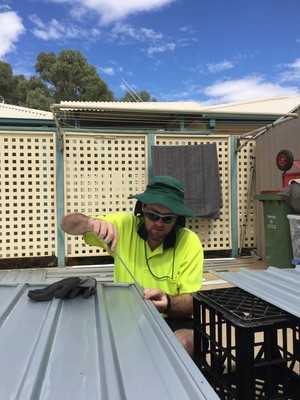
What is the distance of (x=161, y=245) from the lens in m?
1.83

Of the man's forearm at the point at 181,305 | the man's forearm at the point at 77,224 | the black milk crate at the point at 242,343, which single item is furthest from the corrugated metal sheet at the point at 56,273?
the black milk crate at the point at 242,343

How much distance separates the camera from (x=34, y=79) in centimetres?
2227

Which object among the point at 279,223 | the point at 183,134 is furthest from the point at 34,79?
the point at 279,223

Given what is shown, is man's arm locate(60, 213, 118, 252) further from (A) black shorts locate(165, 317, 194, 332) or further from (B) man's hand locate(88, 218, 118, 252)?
(A) black shorts locate(165, 317, 194, 332)

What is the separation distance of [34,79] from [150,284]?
923 inches

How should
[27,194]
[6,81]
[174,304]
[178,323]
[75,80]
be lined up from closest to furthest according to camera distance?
1. [174,304]
2. [178,323]
3. [27,194]
4. [75,80]
5. [6,81]

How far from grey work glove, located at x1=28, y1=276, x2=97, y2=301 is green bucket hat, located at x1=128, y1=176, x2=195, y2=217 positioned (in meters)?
0.55

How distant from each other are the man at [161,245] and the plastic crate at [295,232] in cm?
192

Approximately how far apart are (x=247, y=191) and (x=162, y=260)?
3.68 metres

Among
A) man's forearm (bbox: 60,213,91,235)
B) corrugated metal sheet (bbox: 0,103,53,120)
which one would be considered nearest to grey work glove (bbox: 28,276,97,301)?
man's forearm (bbox: 60,213,91,235)

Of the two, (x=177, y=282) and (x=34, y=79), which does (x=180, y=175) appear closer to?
(x=177, y=282)

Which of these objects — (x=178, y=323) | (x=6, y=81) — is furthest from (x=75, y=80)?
(x=178, y=323)

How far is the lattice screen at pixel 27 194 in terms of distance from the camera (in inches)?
178

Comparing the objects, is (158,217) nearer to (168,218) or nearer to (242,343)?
(168,218)
